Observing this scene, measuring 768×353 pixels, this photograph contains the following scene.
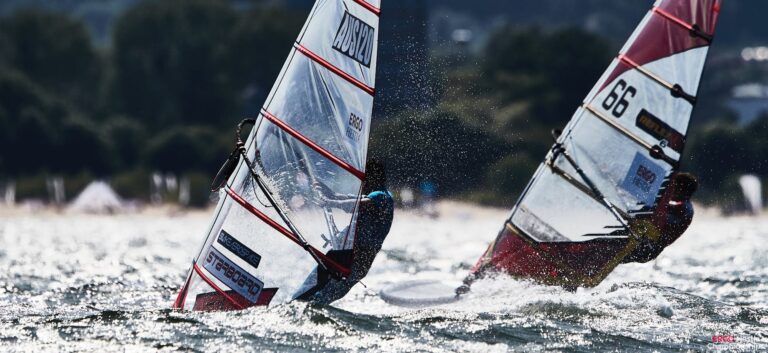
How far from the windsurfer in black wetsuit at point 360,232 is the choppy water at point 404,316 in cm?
21

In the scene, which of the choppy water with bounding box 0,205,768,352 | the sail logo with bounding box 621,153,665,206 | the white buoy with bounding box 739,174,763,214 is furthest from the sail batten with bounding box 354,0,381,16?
the white buoy with bounding box 739,174,763,214

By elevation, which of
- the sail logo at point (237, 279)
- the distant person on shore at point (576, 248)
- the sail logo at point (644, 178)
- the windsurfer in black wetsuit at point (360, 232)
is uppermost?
the sail logo at point (644, 178)

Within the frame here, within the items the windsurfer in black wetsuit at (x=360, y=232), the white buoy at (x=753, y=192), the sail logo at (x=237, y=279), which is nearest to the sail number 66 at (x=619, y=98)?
the windsurfer in black wetsuit at (x=360, y=232)

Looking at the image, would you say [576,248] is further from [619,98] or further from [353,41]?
[353,41]

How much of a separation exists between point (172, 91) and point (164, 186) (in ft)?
36.5

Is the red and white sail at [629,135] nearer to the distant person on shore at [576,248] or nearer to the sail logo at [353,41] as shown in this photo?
the distant person on shore at [576,248]

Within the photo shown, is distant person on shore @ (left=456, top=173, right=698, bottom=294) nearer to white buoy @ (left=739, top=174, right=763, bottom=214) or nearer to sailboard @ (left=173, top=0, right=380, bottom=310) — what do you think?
sailboard @ (left=173, top=0, right=380, bottom=310)

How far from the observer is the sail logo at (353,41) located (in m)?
13.3

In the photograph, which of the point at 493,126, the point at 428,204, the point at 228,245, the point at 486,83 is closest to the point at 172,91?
the point at 486,83

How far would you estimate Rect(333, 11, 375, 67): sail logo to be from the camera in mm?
13266

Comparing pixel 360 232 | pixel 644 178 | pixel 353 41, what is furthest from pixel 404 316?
pixel 644 178

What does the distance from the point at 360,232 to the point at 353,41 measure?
2.05 metres

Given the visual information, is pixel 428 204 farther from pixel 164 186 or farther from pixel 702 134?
pixel 164 186

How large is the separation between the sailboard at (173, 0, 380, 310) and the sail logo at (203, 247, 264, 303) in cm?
1
